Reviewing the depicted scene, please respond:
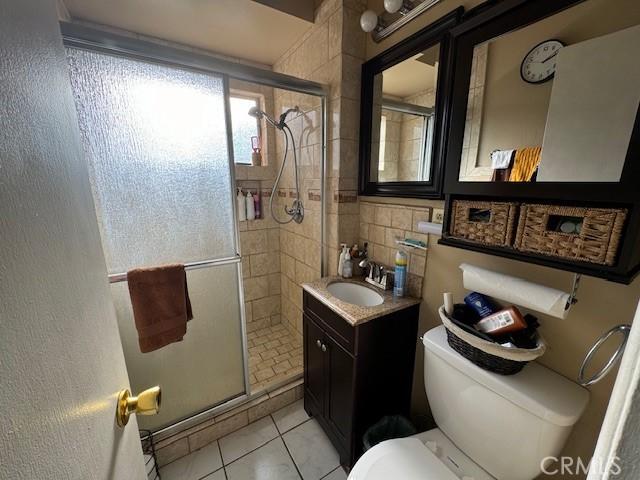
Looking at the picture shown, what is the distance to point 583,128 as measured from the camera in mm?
720

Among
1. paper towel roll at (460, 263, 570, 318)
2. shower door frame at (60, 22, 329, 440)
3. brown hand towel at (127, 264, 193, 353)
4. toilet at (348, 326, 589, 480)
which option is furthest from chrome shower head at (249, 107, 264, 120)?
toilet at (348, 326, 589, 480)

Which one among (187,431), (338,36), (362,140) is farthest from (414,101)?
(187,431)

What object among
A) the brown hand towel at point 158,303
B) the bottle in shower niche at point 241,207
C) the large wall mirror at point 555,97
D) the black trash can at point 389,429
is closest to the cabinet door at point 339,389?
the black trash can at point 389,429

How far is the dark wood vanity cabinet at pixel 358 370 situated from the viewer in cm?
122

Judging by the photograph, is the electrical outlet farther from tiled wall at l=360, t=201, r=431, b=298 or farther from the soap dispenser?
the soap dispenser

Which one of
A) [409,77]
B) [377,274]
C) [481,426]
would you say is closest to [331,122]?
[409,77]

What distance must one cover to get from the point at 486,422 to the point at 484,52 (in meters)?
1.30

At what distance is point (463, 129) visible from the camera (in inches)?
36.9

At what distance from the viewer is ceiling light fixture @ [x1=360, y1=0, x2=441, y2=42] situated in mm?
1147

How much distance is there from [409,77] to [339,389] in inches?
65.1

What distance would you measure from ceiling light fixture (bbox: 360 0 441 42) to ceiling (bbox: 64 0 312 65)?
50cm

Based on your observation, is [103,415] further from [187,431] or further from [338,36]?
[338,36]

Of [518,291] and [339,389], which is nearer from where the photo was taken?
[518,291]

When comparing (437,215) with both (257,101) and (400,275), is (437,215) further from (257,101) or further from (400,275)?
(257,101)
